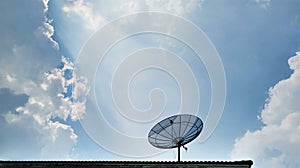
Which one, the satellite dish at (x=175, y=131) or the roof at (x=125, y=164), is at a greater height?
the satellite dish at (x=175, y=131)

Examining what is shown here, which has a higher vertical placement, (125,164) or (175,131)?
(175,131)

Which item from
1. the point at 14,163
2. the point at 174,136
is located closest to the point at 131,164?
the point at 174,136

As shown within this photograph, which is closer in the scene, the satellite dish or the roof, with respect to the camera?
the roof

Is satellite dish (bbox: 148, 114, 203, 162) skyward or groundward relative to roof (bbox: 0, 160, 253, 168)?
skyward

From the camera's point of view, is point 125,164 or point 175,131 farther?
point 175,131

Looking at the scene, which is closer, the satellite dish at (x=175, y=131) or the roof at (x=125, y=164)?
the roof at (x=125, y=164)

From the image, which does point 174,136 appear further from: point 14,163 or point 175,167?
point 14,163

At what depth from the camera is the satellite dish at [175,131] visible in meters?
16.2

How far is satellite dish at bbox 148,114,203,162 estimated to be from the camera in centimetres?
1623

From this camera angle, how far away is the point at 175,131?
1680 cm

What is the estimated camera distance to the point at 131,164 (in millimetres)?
14289

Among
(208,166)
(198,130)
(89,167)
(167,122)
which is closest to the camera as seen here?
(208,166)

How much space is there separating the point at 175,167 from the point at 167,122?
3575 millimetres

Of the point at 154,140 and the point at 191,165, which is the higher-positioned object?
the point at 154,140
